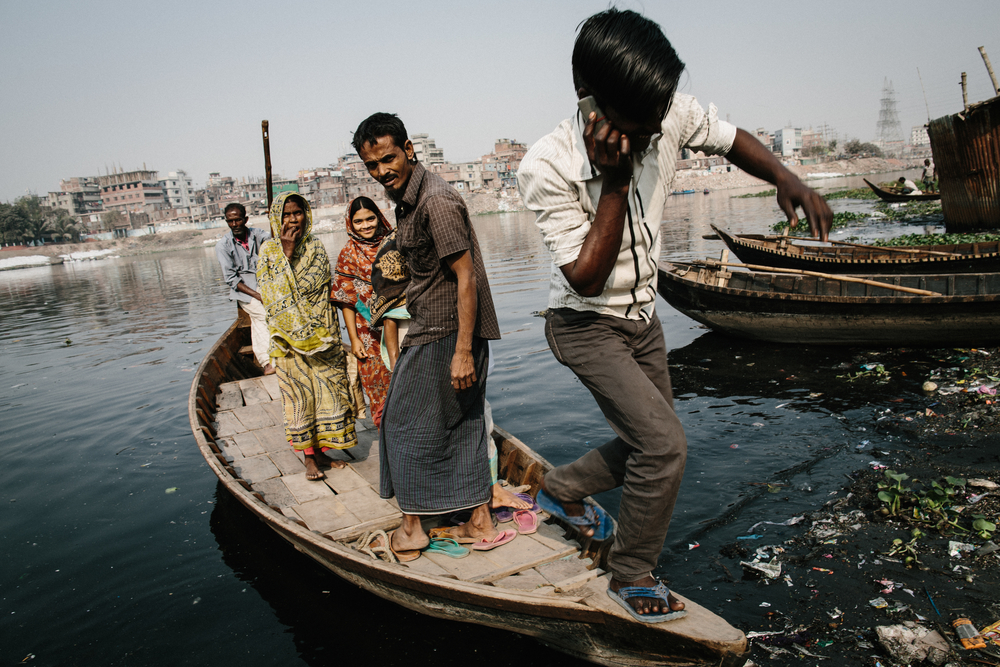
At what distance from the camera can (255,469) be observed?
424 cm

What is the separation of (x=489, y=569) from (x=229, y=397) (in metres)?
3.87

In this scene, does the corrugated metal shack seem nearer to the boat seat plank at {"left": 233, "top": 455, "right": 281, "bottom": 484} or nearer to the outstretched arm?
the outstretched arm

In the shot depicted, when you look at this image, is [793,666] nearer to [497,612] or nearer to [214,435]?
[497,612]

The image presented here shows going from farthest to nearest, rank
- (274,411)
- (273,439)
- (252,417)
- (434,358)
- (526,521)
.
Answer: (274,411) < (252,417) < (273,439) < (526,521) < (434,358)

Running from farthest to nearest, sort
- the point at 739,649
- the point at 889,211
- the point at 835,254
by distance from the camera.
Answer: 1. the point at 889,211
2. the point at 835,254
3. the point at 739,649

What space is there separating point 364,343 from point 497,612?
2.31m

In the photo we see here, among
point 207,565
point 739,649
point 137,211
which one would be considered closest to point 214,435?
point 207,565

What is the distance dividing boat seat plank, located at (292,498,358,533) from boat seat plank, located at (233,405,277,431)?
1.58m

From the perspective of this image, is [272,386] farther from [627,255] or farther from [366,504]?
[627,255]

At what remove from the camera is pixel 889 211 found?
79.0 feet

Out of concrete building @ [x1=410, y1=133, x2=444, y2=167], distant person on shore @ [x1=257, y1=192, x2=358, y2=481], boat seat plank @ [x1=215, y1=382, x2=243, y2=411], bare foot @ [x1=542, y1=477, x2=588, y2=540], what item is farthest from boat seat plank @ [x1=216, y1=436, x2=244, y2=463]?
concrete building @ [x1=410, y1=133, x2=444, y2=167]

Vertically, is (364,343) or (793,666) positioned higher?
(364,343)

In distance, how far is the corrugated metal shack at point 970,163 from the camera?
12500mm

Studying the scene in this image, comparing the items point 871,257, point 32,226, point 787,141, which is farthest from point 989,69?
point 787,141
